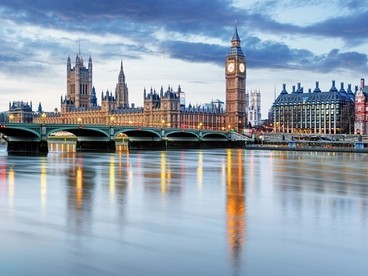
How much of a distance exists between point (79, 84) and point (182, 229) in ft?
560

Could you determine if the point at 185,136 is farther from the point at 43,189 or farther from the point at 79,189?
the point at 43,189

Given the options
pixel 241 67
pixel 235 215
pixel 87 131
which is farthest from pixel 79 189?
pixel 241 67

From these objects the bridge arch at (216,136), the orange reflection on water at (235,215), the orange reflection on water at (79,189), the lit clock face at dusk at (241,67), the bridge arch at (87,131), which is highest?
the lit clock face at dusk at (241,67)

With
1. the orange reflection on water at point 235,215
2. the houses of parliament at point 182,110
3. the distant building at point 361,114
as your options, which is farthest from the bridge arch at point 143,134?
the orange reflection on water at point 235,215

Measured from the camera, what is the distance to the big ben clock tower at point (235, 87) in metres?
134

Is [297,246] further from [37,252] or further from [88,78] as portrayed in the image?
[88,78]

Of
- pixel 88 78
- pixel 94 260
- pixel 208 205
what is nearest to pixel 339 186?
pixel 208 205

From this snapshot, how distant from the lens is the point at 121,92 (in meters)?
166

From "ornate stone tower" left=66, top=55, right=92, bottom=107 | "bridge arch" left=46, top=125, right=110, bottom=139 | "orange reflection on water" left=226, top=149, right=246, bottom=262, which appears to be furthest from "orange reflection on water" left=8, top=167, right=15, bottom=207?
"ornate stone tower" left=66, top=55, right=92, bottom=107

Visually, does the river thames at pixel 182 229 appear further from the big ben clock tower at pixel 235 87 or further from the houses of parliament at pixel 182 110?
the big ben clock tower at pixel 235 87

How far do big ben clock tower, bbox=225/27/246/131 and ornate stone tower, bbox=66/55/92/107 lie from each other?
61.2m

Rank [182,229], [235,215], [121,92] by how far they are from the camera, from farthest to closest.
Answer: [121,92], [235,215], [182,229]

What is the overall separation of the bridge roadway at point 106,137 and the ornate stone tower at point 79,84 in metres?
92.7

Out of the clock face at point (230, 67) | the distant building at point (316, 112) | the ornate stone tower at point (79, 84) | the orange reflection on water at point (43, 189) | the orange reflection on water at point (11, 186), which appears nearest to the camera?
the orange reflection on water at point (43, 189)
